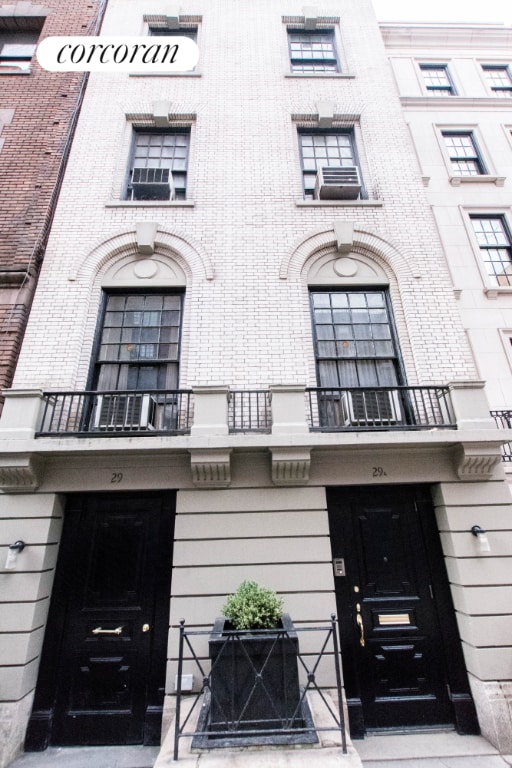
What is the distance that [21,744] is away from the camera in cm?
498

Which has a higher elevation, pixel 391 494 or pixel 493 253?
pixel 493 253

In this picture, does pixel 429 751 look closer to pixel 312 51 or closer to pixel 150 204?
pixel 150 204

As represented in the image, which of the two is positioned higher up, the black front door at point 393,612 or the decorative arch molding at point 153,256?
the decorative arch molding at point 153,256

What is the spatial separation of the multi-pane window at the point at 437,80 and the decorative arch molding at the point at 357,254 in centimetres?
934

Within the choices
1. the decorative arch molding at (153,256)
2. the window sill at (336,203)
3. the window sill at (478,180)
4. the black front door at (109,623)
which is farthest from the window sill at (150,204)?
the window sill at (478,180)

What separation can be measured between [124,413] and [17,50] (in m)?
12.6

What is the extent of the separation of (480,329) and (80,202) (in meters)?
10.3

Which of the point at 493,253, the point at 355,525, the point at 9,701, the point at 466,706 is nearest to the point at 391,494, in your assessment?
the point at 355,525

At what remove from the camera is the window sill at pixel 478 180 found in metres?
11.0

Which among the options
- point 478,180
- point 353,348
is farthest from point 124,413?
point 478,180

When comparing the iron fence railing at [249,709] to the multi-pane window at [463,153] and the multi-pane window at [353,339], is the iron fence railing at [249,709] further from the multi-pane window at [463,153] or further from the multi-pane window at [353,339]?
the multi-pane window at [463,153]

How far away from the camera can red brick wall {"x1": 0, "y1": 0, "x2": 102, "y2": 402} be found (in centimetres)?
729

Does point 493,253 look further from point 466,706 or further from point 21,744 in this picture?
point 21,744

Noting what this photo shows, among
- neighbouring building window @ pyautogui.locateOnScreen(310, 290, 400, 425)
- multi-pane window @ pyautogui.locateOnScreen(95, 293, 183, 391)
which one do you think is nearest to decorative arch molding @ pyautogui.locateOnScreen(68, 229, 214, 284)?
multi-pane window @ pyautogui.locateOnScreen(95, 293, 183, 391)
